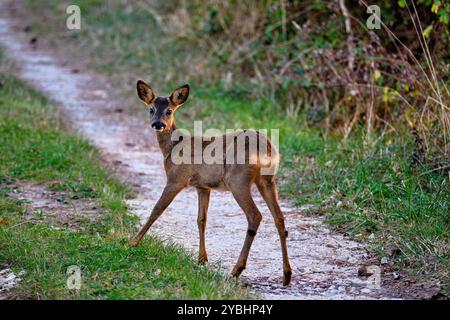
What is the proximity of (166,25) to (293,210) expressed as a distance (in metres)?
9.25

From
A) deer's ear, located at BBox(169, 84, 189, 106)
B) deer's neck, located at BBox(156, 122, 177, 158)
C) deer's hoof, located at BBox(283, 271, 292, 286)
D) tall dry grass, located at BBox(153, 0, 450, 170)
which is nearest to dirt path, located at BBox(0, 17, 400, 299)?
deer's hoof, located at BBox(283, 271, 292, 286)

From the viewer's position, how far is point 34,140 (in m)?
10.6

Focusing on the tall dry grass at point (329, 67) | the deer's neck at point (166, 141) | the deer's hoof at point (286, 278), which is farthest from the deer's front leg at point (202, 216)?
the tall dry grass at point (329, 67)

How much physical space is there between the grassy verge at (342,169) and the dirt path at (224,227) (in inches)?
13.7

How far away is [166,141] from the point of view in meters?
7.66

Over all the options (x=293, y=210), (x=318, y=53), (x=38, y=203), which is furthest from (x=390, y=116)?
(x=38, y=203)

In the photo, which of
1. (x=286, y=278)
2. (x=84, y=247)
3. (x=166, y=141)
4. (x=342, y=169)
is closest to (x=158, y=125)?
(x=166, y=141)

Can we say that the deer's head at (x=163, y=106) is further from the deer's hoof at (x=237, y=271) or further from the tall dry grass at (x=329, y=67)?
the tall dry grass at (x=329, y=67)

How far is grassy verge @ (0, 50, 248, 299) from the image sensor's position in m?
6.05

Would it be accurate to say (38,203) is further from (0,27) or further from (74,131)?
(0,27)

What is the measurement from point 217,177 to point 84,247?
1.28m

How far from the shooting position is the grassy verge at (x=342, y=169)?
7.36 metres

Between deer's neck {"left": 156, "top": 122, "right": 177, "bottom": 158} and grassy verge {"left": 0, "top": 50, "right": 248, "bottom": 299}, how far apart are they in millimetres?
829
